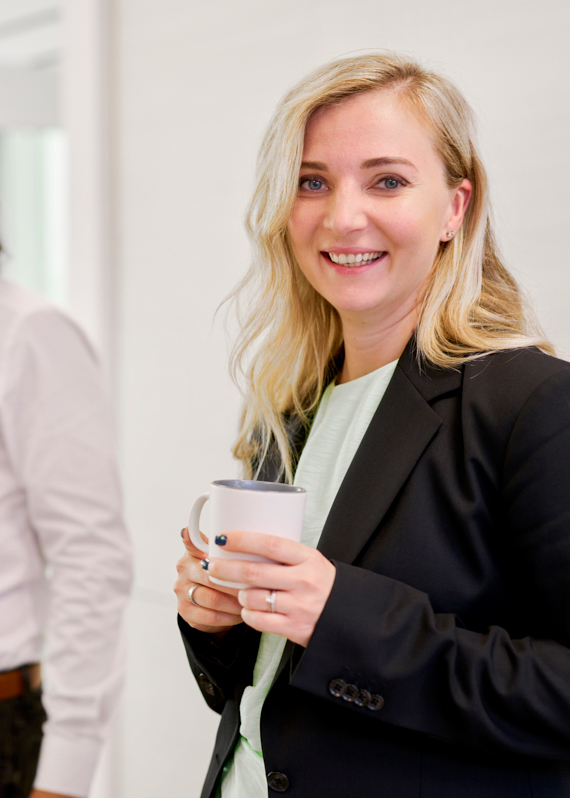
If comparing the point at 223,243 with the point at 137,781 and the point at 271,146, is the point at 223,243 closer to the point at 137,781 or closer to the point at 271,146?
the point at 271,146

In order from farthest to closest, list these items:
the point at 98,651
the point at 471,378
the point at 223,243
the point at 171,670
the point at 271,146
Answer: the point at 171,670 → the point at 223,243 → the point at 98,651 → the point at 271,146 → the point at 471,378

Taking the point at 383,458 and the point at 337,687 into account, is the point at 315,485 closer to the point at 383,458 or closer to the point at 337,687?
the point at 383,458

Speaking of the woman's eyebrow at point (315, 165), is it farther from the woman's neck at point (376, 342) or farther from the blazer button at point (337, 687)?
the blazer button at point (337, 687)

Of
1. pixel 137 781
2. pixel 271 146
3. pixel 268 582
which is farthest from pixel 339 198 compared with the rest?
pixel 137 781

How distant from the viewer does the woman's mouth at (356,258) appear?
99 cm

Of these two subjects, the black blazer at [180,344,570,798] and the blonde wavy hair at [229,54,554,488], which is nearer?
the black blazer at [180,344,570,798]

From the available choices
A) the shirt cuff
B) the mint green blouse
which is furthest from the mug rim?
→ the shirt cuff

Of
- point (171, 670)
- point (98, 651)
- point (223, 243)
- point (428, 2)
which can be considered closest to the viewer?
point (98, 651)

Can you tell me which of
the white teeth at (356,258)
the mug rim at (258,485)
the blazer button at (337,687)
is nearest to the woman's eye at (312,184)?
the white teeth at (356,258)

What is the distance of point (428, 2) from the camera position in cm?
156

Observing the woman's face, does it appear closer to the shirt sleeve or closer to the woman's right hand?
the woman's right hand

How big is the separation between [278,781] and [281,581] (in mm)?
310

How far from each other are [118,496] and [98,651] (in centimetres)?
28

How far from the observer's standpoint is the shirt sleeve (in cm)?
127
